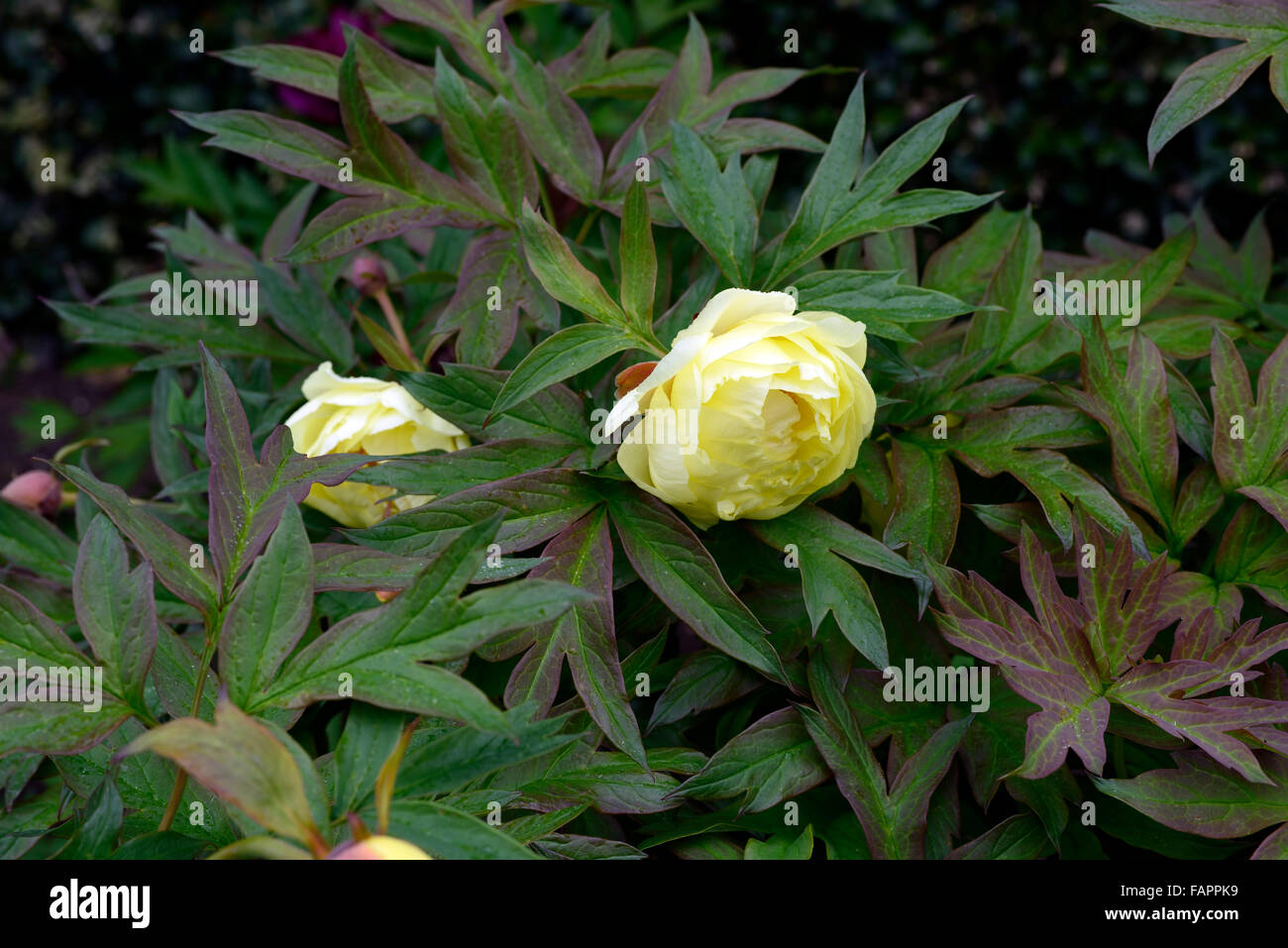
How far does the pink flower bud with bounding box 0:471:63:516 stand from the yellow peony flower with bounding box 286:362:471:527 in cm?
33

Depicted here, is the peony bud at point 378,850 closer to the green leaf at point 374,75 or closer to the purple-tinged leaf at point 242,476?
the purple-tinged leaf at point 242,476

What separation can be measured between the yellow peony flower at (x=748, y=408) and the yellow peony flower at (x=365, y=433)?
0.63ft

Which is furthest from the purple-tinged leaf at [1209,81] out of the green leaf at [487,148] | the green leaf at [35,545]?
the green leaf at [35,545]

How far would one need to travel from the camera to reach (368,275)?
1.08 m

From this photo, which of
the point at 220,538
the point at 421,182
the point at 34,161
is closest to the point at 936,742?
the point at 220,538

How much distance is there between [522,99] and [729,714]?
57 cm

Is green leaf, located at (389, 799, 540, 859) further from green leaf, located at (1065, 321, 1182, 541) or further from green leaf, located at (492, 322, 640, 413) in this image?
green leaf, located at (1065, 321, 1182, 541)

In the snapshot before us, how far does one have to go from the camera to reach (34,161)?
3.61 meters

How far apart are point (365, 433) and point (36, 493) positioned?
0.40 metres

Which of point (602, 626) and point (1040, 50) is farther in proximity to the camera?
point (1040, 50)

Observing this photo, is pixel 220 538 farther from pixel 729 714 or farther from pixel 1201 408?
pixel 1201 408

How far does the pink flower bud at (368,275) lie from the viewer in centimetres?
108

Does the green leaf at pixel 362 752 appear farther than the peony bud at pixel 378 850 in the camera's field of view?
Yes

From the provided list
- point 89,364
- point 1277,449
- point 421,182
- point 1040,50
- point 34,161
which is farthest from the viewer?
point 34,161
